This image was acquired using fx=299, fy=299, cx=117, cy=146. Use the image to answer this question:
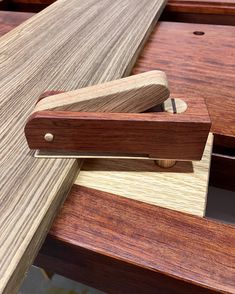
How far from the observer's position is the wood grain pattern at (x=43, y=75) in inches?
15.5

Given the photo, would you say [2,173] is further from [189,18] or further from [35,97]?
[189,18]

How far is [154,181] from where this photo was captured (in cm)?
49

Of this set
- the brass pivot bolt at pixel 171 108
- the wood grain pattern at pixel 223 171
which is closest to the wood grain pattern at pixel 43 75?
the brass pivot bolt at pixel 171 108

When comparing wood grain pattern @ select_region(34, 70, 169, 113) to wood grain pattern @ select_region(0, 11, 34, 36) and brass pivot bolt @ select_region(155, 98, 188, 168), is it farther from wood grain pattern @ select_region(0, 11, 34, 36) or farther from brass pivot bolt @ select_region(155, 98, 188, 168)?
wood grain pattern @ select_region(0, 11, 34, 36)

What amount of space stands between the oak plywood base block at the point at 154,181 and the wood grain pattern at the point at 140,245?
15 millimetres

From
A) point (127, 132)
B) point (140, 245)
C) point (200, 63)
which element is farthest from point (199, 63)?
point (140, 245)

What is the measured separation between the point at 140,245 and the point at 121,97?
220mm

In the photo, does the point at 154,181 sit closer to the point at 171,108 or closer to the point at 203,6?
the point at 171,108

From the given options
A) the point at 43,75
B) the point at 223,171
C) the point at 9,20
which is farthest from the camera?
the point at 9,20

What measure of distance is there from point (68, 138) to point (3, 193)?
13 centimetres

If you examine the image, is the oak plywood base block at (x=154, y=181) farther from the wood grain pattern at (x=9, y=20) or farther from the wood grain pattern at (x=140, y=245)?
the wood grain pattern at (x=9, y=20)

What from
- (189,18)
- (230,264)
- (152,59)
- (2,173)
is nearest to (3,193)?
(2,173)

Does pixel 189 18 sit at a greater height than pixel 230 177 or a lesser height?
greater

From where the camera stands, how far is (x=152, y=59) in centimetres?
83
